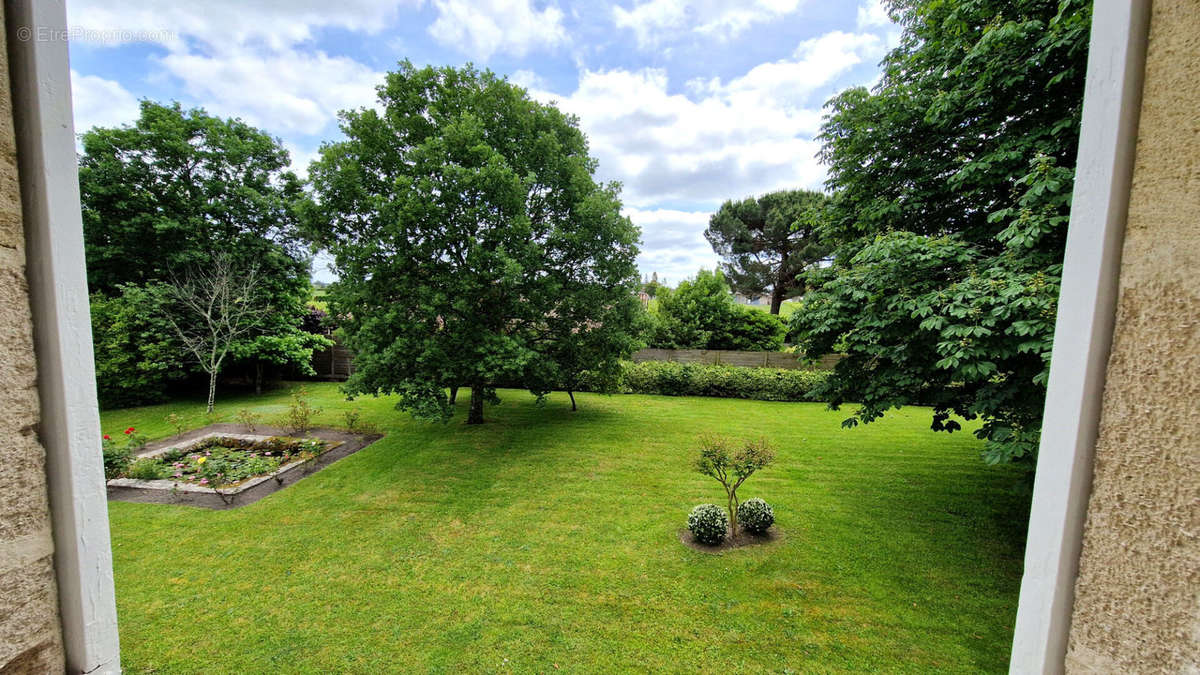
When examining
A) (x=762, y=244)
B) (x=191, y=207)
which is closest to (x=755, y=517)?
(x=191, y=207)

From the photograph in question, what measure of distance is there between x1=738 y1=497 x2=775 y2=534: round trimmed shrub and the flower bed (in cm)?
684

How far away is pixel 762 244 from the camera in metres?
21.2

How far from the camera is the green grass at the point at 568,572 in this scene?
321cm

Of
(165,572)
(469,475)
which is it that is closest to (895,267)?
(469,475)

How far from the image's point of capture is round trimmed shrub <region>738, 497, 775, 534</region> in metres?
4.80

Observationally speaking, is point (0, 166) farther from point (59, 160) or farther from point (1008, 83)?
point (1008, 83)

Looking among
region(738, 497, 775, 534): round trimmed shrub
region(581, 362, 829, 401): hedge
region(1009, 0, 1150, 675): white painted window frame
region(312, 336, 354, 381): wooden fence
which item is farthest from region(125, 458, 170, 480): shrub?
region(1009, 0, 1150, 675): white painted window frame

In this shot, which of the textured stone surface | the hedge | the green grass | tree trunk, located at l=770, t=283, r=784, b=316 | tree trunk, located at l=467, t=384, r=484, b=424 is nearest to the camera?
the textured stone surface

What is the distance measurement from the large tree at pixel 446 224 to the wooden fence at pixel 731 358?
8.00m

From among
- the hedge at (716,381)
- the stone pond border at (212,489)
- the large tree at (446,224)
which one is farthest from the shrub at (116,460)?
the hedge at (716,381)

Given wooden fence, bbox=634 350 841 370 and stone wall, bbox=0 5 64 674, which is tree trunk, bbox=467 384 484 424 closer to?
wooden fence, bbox=634 350 841 370

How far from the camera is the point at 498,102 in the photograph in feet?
24.3

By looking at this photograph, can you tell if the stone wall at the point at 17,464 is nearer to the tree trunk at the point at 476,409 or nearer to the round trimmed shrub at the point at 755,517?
the round trimmed shrub at the point at 755,517

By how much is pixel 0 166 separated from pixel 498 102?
7.73 m
